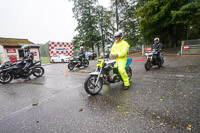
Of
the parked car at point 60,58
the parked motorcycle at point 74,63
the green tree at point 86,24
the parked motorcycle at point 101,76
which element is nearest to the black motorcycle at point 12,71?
the parked motorcycle at point 74,63

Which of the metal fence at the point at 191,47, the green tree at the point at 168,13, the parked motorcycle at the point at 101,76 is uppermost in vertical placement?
the green tree at the point at 168,13

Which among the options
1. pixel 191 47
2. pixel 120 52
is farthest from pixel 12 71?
pixel 191 47

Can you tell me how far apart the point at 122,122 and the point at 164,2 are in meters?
19.1

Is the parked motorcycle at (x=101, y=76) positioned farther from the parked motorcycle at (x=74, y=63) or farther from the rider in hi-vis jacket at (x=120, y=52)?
the parked motorcycle at (x=74, y=63)

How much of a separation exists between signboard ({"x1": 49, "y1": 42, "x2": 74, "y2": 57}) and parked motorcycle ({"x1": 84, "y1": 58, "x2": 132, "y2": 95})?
16.0m

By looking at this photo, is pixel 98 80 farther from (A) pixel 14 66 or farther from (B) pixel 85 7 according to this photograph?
(B) pixel 85 7

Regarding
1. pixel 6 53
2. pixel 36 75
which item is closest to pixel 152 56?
pixel 36 75

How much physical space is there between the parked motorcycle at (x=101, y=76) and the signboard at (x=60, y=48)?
52.5 ft

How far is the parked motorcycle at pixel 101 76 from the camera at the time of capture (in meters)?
3.27

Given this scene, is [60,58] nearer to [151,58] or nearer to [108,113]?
[151,58]

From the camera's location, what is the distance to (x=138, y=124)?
6.27ft

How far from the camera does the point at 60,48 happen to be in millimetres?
17984

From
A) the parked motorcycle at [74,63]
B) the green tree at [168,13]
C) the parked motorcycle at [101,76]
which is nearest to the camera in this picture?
the parked motorcycle at [101,76]

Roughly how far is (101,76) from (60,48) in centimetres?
1629
